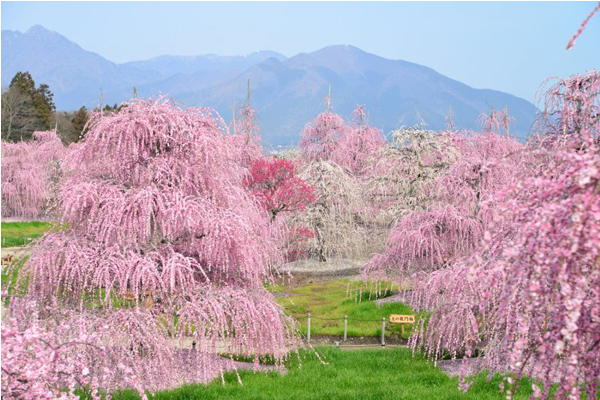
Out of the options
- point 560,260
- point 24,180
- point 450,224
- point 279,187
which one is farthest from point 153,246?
point 24,180

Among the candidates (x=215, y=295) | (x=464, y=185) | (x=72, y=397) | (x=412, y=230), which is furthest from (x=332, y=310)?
(x=72, y=397)

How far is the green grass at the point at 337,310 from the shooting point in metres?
16.6

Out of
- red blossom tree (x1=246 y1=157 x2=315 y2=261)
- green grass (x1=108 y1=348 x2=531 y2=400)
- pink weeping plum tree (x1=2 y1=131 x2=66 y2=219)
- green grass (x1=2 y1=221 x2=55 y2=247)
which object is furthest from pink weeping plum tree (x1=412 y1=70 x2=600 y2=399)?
pink weeping plum tree (x1=2 y1=131 x2=66 y2=219)

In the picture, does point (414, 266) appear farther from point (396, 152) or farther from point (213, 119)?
point (213, 119)

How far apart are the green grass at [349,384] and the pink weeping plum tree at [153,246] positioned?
72cm

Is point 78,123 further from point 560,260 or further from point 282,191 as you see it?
point 560,260

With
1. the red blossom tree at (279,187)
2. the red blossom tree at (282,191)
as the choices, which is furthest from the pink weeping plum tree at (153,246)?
the red blossom tree at (279,187)

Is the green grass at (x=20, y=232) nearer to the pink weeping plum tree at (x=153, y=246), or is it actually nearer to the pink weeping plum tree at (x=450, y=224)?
the pink weeping plum tree at (x=450, y=224)

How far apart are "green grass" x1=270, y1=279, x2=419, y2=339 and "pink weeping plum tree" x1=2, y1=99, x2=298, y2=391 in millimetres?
5348

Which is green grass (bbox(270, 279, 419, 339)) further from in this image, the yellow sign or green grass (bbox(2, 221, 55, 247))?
green grass (bbox(2, 221, 55, 247))

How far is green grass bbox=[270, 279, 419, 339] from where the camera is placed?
1656 centimetres

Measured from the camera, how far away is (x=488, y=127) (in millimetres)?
27719

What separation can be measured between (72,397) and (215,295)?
128 inches

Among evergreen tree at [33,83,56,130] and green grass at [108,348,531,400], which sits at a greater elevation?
evergreen tree at [33,83,56,130]
